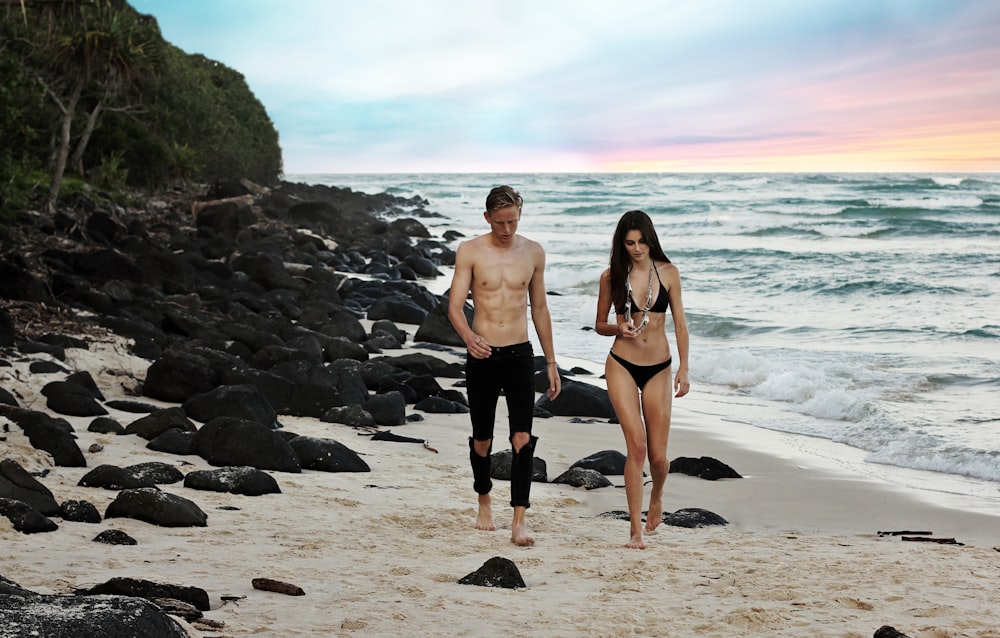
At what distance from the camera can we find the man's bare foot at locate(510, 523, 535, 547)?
5.70 m

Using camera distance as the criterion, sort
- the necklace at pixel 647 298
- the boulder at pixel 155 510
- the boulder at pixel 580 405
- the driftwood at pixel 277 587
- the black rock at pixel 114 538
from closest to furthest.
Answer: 1. the driftwood at pixel 277 587
2. the black rock at pixel 114 538
3. the boulder at pixel 155 510
4. the necklace at pixel 647 298
5. the boulder at pixel 580 405

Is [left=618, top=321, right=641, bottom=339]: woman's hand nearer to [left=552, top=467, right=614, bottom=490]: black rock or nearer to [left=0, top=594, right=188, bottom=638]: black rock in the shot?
[left=552, top=467, right=614, bottom=490]: black rock

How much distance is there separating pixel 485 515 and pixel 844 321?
1355 centimetres

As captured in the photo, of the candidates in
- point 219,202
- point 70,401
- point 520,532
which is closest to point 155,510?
point 520,532

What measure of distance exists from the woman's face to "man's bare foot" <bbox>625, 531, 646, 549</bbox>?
1480 mm

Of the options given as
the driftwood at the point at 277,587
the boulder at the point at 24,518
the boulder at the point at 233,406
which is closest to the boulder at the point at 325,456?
the boulder at the point at 233,406

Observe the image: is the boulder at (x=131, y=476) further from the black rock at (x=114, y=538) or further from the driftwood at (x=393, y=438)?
the driftwood at (x=393, y=438)

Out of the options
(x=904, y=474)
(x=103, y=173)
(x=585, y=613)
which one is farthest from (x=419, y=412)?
(x=103, y=173)

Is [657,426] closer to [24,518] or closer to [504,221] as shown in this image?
[504,221]

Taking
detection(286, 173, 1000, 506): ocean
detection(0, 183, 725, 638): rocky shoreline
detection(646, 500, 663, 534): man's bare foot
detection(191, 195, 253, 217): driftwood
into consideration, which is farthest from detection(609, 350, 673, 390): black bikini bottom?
detection(191, 195, 253, 217): driftwood

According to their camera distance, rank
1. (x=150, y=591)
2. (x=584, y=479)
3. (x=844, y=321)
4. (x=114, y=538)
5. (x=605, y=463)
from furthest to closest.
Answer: (x=844, y=321) < (x=605, y=463) < (x=584, y=479) < (x=114, y=538) < (x=150, y=591)

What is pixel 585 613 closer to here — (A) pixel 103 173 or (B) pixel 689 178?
(A) pixel 103 173

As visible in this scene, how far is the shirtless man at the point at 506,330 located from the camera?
5742 mm

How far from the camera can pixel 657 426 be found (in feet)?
19.3
